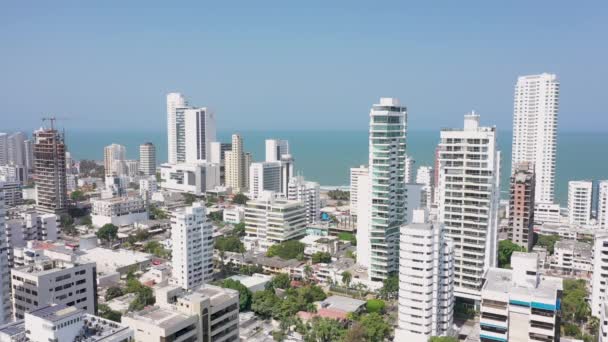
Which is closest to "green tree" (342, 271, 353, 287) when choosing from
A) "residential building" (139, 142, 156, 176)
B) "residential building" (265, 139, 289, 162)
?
"residential building" (265, 139, 289, 162)

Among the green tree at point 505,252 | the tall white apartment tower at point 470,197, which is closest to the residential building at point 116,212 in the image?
the tall white apartment tower at point 470,197

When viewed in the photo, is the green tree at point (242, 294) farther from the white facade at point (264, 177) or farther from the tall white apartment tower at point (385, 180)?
the white facade at point (264, 177)

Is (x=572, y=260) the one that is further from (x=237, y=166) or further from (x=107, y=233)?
(x=237, y=166)

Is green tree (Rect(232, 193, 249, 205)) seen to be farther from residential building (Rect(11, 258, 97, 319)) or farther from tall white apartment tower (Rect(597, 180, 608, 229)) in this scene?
tall white apartment tower (Rect(597, 180, 608, 229))

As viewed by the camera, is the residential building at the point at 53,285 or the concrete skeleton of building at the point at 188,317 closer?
the concrete skeleton of building at the point at 188,317

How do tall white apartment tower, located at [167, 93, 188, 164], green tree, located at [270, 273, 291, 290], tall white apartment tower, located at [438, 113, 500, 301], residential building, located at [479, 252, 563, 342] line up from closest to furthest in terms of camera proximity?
residential building, located at [479, 252, 563, 342], tall white apartment tower, located at [438, 113, 500, 301], green tree, located at [270, 273, 291, 290], tall white apartment tower, located at [167, 93, 188, 164]

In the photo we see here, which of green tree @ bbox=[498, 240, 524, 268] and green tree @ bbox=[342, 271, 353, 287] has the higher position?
green tree @ bbox=[498, 240, 524, 268]
